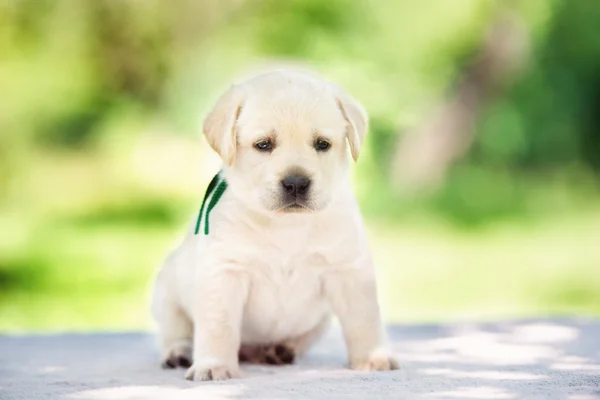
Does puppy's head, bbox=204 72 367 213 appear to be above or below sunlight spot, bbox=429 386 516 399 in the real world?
above

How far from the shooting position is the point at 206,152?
1002 centimetres

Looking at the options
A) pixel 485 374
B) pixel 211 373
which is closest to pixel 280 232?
pixel 211 373

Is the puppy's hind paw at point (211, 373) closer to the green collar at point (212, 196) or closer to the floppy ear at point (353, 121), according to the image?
the green collar at point (212, 196)

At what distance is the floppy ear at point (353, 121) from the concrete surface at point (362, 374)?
818 mm

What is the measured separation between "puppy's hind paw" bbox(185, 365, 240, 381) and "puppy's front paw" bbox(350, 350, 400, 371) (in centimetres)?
48

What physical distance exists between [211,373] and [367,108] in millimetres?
7179

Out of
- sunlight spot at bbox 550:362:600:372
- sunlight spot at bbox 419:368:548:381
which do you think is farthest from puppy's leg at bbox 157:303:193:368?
sunlight spot at bbox 550:362:600:372

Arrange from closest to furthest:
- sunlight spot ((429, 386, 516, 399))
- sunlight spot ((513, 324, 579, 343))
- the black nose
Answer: sunlight spot ((429, 386, 516, 399))
the black nose
sunlight spot ((513, 324, 579, 343))

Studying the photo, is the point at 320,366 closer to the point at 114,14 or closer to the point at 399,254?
the point at 399,254

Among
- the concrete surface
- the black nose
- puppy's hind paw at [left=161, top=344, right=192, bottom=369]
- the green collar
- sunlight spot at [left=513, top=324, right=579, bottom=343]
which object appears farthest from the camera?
sunlight spot at [left=513, top=324, right=579, bottom=343]

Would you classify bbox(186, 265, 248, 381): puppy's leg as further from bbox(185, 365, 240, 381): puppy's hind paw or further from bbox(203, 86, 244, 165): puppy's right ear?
bbox(203, 86, 244, 165): puppy's right ear

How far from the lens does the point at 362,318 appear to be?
3.21 metres

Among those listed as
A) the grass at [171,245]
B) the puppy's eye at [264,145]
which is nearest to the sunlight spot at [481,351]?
the puppy's eye at [264,145]

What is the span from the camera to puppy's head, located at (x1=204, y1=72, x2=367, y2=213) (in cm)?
298
